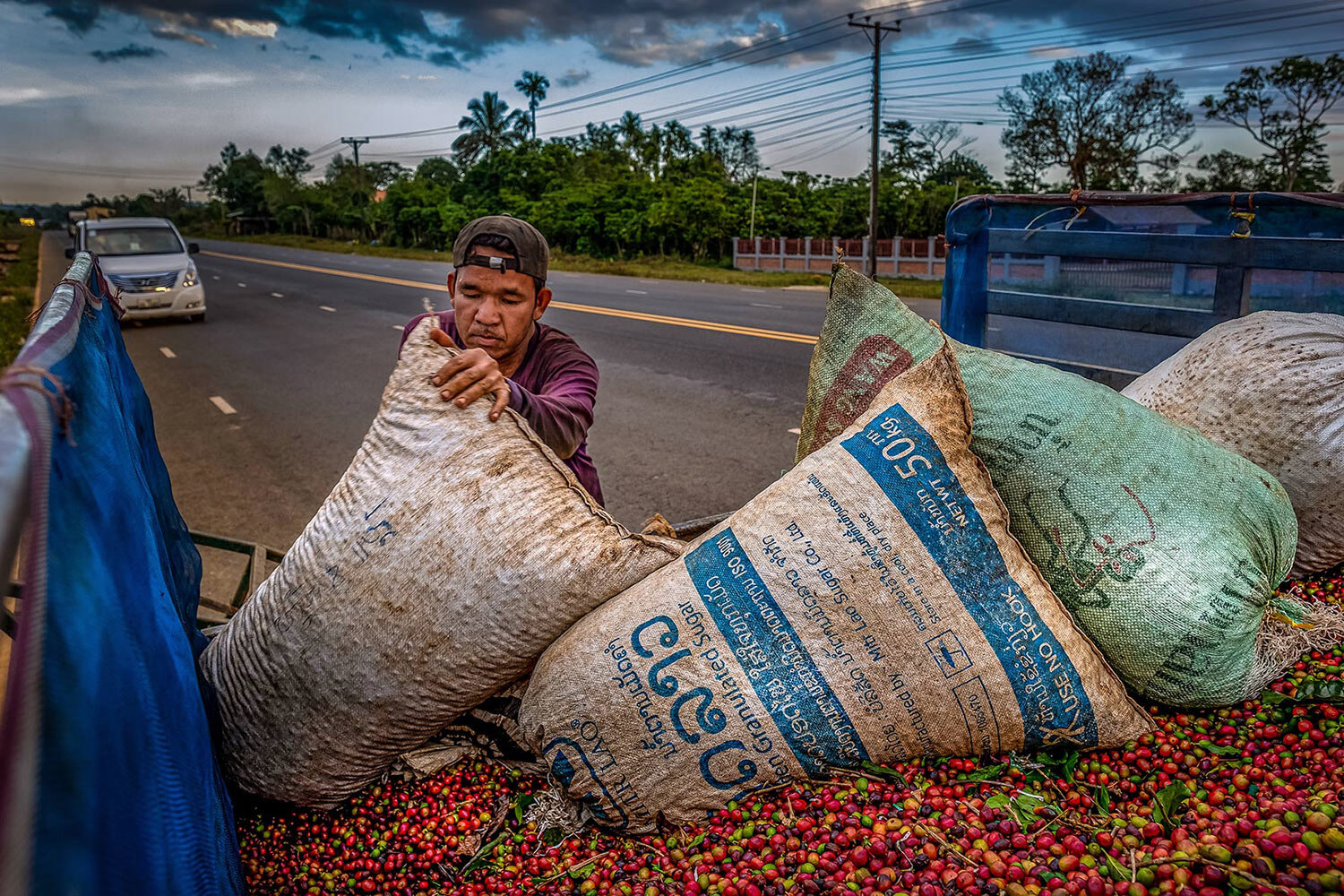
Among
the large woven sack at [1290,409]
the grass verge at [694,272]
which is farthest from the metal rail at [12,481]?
the grass verge at [694,272]

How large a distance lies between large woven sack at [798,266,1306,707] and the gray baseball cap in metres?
1.09

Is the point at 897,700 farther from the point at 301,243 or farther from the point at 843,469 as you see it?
the point at 301,243

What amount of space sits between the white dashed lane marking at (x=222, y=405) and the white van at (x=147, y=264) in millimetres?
5750

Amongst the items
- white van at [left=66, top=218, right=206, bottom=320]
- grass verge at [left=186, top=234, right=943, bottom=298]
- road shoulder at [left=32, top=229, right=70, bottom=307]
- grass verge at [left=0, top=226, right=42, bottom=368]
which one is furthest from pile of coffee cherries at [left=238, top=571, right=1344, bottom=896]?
grass verge at [left=186, top=234, right=943, bottom=298]

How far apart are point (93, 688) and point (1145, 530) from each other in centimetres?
183

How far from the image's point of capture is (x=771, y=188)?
35.1 m

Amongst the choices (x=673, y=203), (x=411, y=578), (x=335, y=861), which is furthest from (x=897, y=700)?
(x=673, y=203)

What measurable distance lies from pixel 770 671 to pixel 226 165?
127 m

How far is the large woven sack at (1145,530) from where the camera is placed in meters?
1.79

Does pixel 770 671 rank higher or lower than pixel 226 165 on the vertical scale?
lower

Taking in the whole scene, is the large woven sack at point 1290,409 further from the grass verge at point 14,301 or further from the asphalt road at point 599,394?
the grass verge at point 14,301

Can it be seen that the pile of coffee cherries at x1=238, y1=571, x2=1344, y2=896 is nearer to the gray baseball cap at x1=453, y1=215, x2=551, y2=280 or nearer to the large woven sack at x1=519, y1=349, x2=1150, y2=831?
the large woven sack at x1=519, y1=349, x2=1150, y2=831

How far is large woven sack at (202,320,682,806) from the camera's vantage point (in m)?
1.65

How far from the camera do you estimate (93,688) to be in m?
0.85
